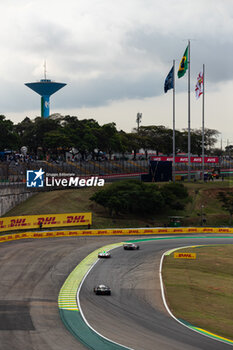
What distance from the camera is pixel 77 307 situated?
37.9 m

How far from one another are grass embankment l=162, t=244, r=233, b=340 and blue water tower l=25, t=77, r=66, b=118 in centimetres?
12533

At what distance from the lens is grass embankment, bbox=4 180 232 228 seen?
86438 millimetres

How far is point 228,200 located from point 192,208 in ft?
27.4

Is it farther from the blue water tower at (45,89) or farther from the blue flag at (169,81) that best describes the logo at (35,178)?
the blue water tower at (45,89)

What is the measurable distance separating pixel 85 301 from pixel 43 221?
131ft

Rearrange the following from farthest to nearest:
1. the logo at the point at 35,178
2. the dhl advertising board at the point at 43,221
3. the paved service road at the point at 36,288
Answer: the logo at the point at 35,178 → the dhl advertising board at the point at 43,221 → the paved service road at the point at 36,288

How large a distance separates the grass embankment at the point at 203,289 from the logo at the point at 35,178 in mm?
36200

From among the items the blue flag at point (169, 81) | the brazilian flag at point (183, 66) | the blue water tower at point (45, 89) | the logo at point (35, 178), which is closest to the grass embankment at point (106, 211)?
the logo at point (35, 178)

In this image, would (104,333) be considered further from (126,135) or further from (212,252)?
(126,135)

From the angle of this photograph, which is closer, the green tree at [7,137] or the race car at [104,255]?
the race car at [104,255]

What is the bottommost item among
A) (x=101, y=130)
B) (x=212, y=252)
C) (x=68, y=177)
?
(x=212, y=252)

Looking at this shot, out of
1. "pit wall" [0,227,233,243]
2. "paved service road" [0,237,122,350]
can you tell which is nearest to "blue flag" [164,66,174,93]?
"pit wall" [0,227,233,243]

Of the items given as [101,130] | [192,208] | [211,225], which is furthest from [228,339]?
[101,130]

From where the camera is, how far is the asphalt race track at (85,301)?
99.3ft
